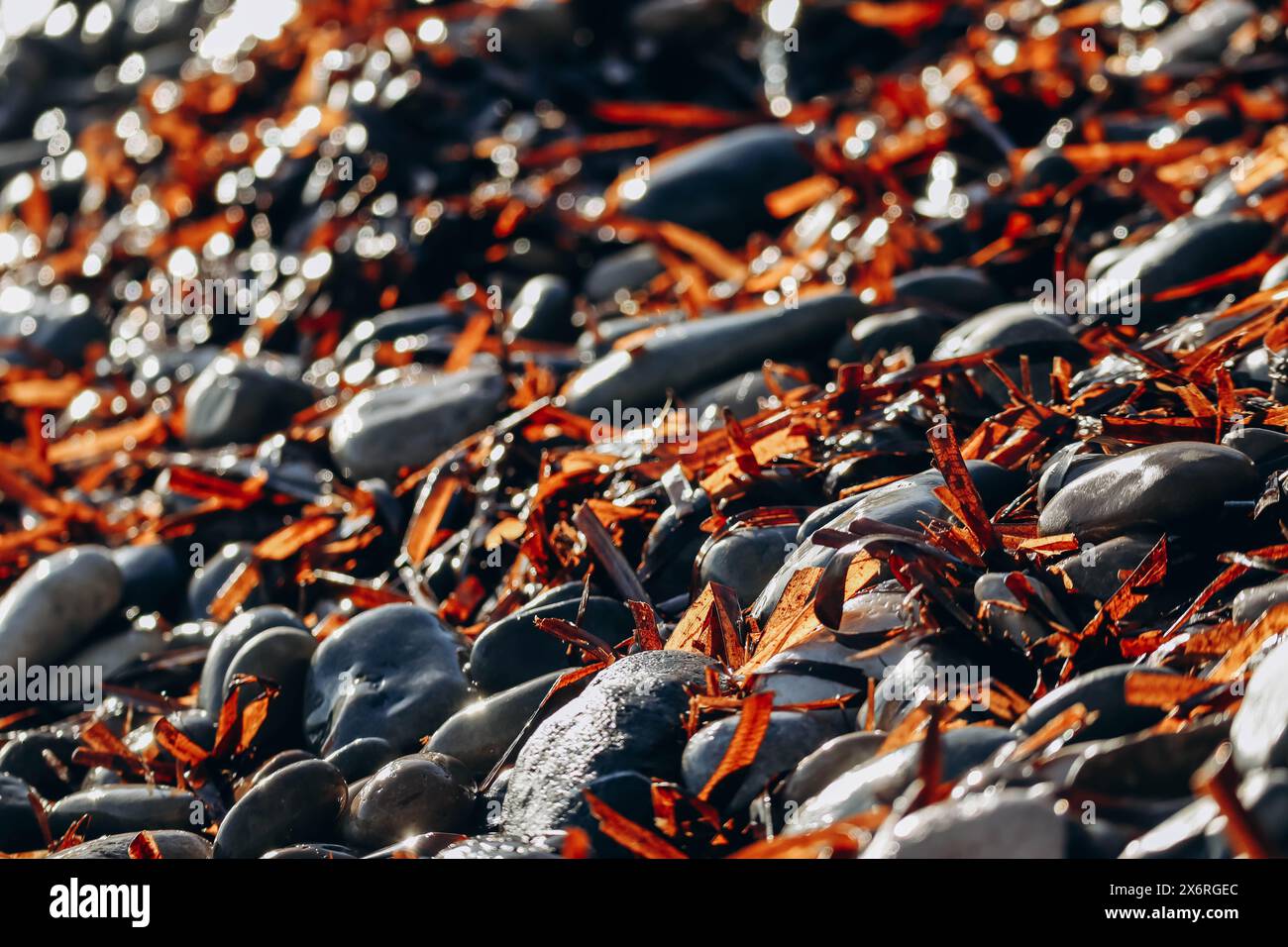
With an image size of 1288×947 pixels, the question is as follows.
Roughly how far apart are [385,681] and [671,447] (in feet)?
3.04

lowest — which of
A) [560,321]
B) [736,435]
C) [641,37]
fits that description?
[736,435]

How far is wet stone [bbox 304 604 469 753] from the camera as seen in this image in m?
2.77

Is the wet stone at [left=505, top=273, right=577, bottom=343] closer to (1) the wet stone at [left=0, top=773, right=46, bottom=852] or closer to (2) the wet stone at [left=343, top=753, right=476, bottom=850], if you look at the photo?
(1) the wet stone at [left=0, top=773, right=46, bottom=852]

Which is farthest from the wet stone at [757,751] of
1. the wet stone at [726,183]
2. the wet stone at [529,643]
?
the wet stone at [726,183]

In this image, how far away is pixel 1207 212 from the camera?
3.87 m

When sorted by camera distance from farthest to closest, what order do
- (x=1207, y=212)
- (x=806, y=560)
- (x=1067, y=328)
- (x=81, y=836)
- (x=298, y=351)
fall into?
1. (x=298, y=351)
2. (x=1207, y=212)
3. (x=1067, y=328)
4. (x=81, y=836)
5. (x=806, y=560)

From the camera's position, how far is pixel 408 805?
2361 mm

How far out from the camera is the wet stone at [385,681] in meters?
2.77

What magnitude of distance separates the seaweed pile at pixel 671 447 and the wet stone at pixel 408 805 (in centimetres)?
1

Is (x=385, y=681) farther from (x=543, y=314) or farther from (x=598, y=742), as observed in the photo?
(x=543, y=314)

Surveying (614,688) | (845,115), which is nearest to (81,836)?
(614,688)

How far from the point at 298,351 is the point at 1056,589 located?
384 cm

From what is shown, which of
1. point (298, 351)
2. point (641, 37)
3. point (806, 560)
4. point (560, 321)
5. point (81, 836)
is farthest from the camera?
point (641, 37)

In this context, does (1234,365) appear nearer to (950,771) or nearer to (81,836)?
(950,771)
